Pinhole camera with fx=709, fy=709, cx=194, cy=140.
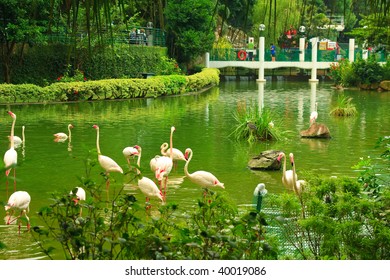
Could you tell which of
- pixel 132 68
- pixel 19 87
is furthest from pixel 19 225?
pixel 132 68

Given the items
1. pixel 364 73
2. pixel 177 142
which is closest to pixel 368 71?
pixel 364 73

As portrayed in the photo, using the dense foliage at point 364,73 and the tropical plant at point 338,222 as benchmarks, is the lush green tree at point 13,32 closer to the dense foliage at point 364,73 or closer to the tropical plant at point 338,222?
the dense foliage at point 364,73

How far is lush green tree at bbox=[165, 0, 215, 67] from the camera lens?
30375mm

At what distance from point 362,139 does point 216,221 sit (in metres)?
10.3

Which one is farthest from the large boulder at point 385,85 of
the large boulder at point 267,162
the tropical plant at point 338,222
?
the tropical plant at point 338,222

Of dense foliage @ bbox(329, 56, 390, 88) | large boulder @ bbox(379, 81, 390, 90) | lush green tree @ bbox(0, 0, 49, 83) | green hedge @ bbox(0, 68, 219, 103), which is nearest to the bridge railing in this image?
dense foliage @ bbox(329, 56, 390, 88)

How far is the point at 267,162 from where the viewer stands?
9938 mm

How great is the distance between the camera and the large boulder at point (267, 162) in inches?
390

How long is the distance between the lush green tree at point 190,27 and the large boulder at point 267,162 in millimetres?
19741

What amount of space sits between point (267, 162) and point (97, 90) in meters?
13.2

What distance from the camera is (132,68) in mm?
27891

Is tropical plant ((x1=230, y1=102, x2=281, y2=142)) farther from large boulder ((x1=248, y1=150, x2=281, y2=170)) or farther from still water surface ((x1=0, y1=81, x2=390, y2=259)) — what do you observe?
large boulder ((x1=248, y1=150, x2=281, y2=170))

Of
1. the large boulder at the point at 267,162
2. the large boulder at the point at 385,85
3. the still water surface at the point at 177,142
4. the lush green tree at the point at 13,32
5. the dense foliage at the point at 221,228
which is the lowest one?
the large boulder at the point at 385,85

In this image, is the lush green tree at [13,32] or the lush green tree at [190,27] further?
the lush green tree at [190,27]
